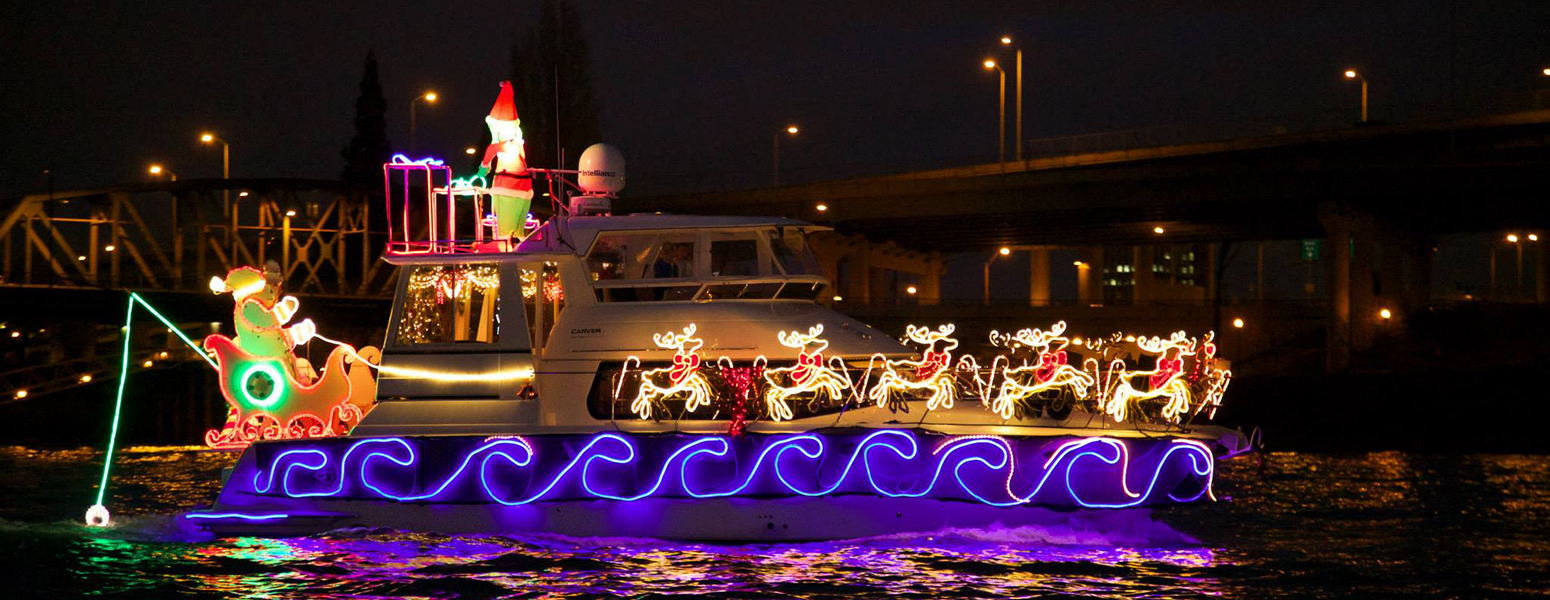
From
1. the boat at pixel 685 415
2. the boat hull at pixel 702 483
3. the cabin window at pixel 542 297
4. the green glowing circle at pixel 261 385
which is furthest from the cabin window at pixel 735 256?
the green glowing circle at pixel 261 385

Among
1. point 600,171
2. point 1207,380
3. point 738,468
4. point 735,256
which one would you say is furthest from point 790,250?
point 1207,380

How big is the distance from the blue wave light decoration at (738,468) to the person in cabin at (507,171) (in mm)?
2589

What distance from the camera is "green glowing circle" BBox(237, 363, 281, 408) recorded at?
14.3 m

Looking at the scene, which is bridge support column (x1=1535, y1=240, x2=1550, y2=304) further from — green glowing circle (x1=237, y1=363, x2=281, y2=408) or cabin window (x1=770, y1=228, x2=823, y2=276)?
green glowing circle (x1=237, y1=363, x2=281, y2=408)

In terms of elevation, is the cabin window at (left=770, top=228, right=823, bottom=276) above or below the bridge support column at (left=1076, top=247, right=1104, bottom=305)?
below

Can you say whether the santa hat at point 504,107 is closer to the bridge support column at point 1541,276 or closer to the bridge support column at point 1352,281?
the bridge support column at point 1352,281

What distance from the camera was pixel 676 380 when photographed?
13.0 metres

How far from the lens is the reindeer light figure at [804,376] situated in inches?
505

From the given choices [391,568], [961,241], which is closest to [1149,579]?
[391,568]

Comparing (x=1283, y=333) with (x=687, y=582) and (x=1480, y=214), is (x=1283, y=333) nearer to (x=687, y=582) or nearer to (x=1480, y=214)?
(x=1480, y=214)

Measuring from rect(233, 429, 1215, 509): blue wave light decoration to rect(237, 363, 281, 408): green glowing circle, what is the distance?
1127mm

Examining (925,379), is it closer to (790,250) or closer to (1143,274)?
(790,250)

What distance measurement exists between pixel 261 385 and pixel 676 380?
4513 mm

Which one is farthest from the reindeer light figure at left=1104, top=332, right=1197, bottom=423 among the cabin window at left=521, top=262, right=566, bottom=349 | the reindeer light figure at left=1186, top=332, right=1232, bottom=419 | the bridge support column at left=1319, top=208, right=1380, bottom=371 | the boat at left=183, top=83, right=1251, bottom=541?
the bridge support column at left=1319, top=208, right=1380, bottom=371
